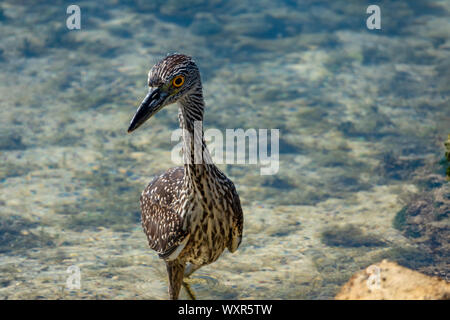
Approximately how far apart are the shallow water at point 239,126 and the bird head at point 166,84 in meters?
2.85

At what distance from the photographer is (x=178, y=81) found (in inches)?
211

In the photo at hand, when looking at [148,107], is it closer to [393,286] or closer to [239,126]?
[393,286]

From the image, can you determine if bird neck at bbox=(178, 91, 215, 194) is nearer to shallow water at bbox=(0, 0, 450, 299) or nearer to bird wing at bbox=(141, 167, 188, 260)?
bird wing at bbox=(141, 167, 188, 260)

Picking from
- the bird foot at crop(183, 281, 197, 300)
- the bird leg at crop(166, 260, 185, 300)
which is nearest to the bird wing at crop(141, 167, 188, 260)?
the bird leg at crop(166, 260, 185, 300)

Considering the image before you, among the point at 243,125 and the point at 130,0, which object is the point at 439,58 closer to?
the point at 243,125

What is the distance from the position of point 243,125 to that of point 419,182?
11.3 feet

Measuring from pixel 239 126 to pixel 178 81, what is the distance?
6087 millimetres

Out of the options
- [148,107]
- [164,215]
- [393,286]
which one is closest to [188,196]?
[164,215]

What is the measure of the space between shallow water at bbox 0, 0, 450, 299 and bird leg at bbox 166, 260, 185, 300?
1033mm

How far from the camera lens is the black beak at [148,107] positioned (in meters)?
5.17

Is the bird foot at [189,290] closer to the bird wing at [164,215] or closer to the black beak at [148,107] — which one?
the bird wing at [164,215]

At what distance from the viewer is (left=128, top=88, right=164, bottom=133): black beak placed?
517cm

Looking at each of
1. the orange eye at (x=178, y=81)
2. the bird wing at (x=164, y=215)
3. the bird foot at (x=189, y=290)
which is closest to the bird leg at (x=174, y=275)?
the bird wing at (x=164, y=215)
